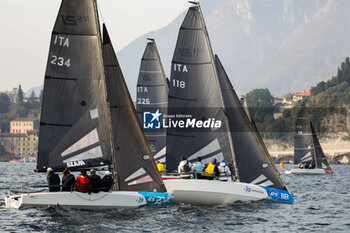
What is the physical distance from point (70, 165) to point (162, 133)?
14.9m

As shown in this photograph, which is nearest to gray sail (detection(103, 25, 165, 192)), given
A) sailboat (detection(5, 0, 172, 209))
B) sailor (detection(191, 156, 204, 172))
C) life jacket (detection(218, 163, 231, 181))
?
sailboat (detection(5, 0, 172, 209))

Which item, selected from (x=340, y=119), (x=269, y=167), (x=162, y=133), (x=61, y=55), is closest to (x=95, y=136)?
(x=61, y=55)

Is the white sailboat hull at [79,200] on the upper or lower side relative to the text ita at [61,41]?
lower

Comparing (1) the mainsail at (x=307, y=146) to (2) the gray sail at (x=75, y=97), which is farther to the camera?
(1) the mainsail at (x=307, y=146)

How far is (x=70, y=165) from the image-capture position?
24234 millimetres

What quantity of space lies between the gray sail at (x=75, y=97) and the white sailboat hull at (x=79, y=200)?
1612 mm

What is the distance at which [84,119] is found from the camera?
24609mm

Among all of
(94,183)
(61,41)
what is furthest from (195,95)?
(94,183)

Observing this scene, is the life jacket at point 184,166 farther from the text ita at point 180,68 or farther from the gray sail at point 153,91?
the gray sail at point 153,91

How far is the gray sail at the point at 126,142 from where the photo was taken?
991 inches

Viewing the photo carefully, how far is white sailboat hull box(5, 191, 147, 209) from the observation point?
22.5m

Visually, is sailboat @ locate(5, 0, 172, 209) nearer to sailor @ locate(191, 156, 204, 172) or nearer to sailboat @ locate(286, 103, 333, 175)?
sailor @ locate(191, 156, 204, 172)

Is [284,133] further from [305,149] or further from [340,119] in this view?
[305,149]

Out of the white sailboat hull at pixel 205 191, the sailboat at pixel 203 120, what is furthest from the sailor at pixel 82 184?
the sailboat at pixel 203 120
